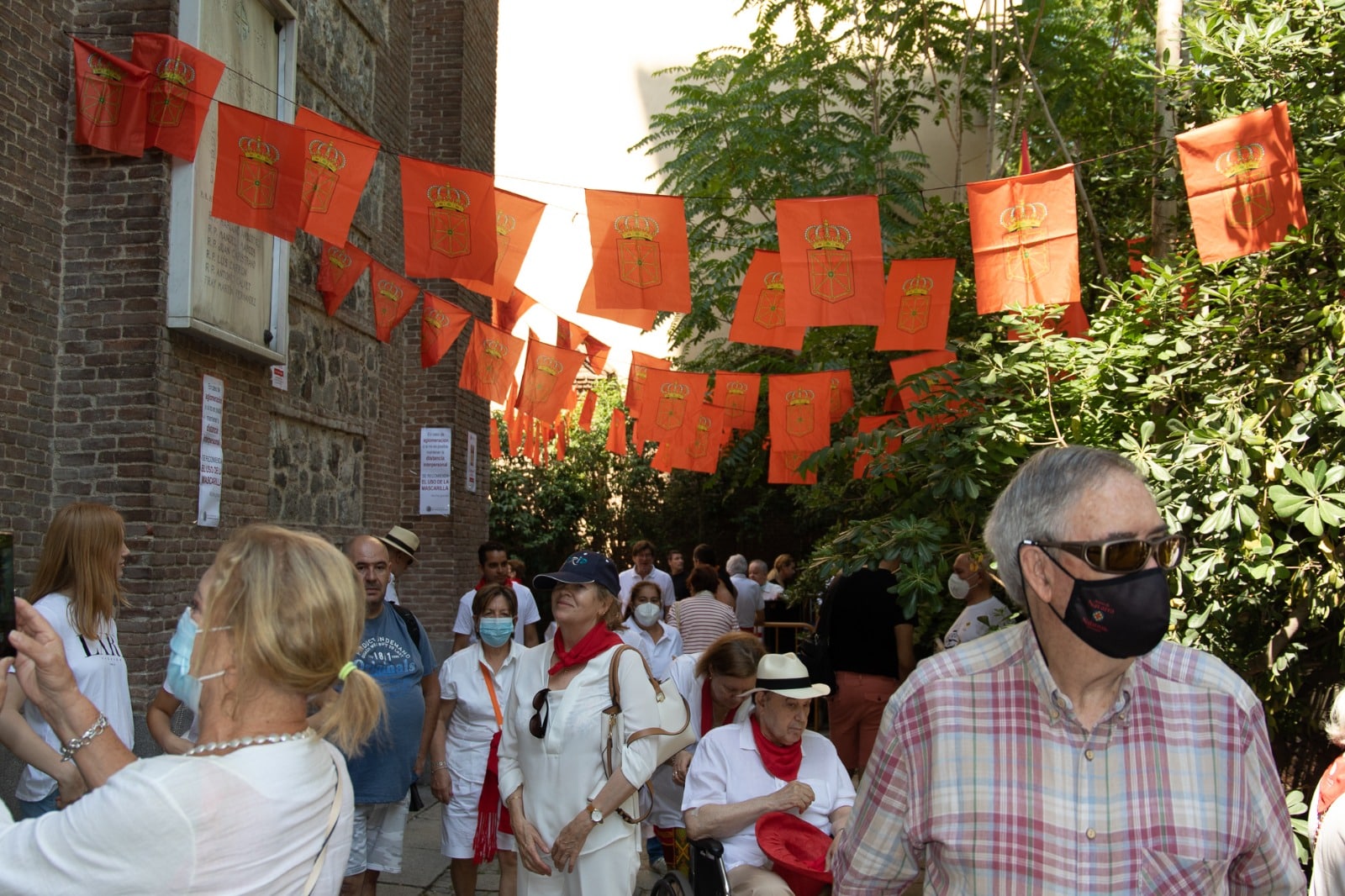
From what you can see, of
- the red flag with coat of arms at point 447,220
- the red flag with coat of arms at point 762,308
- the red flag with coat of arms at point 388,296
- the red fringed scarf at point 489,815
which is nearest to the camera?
the red fringed scarf at point 489,815

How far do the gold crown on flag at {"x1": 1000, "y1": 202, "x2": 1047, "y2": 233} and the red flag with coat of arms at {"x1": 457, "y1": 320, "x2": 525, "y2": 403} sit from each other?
218 inches

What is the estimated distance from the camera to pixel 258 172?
7.11 metres

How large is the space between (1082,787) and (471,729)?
4.77 m

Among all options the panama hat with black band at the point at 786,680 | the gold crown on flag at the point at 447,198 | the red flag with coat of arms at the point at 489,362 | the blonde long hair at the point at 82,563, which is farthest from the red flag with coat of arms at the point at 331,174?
the red flag with coat of arms at the point at 489,362

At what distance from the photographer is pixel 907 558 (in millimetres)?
6973

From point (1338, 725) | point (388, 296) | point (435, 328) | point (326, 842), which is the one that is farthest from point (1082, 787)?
point (435, 328)

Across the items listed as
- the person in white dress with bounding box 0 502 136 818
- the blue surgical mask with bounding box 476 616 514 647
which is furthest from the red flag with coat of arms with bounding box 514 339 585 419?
the person in white dress with bounding box 0 502 136 818

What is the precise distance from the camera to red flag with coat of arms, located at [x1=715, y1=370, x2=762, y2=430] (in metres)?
14.9

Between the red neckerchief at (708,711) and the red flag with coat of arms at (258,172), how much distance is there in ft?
12.0

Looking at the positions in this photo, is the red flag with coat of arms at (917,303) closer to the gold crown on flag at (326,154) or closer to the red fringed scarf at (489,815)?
the gold crown on flag at (326,154)

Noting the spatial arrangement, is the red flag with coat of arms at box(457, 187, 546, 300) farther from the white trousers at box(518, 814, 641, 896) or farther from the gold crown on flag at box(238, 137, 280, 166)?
the white trousers at box(518, 814, 641, 896)

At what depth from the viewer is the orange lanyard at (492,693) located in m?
6.48

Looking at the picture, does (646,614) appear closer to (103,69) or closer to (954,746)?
(103,69)

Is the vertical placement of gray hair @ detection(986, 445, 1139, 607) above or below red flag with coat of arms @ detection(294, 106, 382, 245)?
below
